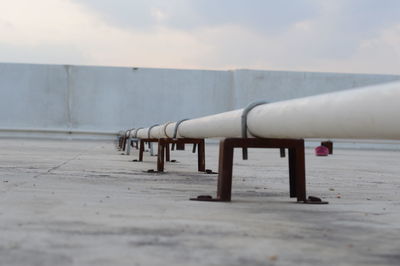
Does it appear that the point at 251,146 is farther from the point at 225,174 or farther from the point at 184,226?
the point at 184,226

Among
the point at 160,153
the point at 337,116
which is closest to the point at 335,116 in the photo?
the point at 337,116

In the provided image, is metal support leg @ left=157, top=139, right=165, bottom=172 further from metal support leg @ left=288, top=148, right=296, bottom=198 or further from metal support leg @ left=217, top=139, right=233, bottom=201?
metal support leg @ left=217, top=139, right=233, bottom=201

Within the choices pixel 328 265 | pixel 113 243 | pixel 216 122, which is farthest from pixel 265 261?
pixel 216 122

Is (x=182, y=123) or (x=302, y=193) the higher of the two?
(x=182, y=123)

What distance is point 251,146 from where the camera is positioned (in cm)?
296

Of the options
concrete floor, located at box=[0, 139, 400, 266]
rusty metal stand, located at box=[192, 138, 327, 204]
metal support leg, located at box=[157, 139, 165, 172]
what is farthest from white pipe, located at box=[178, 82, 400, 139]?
Answer: metal support leg, located at box=[157, 139, 165, 172]

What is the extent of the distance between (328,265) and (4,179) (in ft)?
8.92

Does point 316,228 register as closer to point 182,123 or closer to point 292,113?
point 292,113

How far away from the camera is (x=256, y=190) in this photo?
367cm

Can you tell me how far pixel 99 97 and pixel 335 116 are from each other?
15.4 meters

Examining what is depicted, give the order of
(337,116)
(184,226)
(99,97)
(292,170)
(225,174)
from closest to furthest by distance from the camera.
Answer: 1. (337,116)
2. (184,226)
3. (225,174)
4. (292,170)
5. (99,97)

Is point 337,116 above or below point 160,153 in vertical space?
above

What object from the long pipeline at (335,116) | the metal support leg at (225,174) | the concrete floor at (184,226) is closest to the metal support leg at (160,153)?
the concrete floor at (184,226)

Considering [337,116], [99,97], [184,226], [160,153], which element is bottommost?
[184,226]
